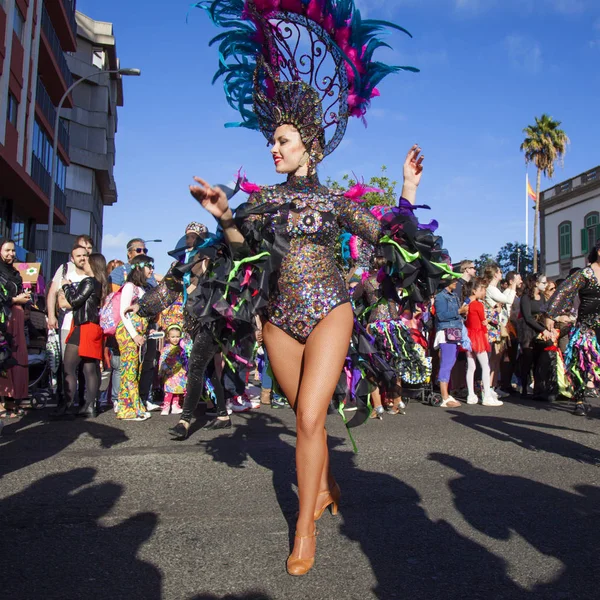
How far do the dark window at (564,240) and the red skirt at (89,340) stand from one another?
44.6 meters

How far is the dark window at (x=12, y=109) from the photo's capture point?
74.9 feet

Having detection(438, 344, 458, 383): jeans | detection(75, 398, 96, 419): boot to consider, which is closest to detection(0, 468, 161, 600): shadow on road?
detection(75, 398, 96, 419): boot

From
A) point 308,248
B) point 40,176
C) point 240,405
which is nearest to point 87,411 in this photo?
point 240,405

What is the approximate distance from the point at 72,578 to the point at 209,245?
74.7 inches

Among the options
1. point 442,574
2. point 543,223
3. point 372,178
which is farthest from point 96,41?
point 442,574

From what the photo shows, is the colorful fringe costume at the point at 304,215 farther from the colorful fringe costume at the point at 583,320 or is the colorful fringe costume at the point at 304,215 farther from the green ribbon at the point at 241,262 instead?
the colorful fringe costume at the point at 583,320

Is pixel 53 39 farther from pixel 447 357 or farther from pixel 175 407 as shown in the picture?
pixel 447 357

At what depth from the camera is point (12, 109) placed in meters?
23.4

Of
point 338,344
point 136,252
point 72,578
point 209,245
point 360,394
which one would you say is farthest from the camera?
point 136,252

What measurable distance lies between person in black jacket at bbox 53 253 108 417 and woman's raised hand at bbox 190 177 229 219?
4.88 m

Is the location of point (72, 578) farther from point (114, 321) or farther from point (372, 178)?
point (372, 178)

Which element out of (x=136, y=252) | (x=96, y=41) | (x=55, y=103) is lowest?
(x=136, y=252)

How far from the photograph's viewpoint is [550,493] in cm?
436

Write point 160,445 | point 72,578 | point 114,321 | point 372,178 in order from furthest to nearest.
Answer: point 372,178 < point 114,321 < point 160,445 < point 72,578
